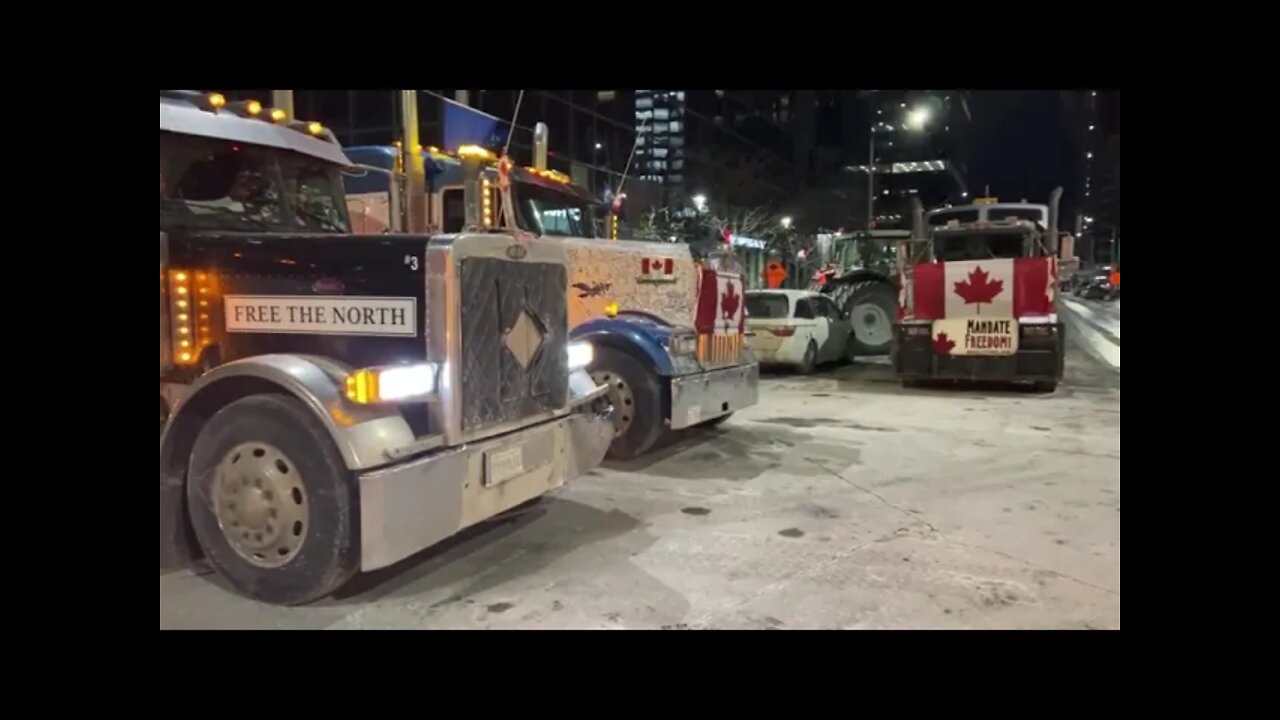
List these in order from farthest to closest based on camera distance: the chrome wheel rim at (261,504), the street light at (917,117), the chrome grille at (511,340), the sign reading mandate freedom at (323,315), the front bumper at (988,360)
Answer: the street light at (917,117)
the front bumper at (988,360)
the chrome grille at (511,340)
the sign reading mandate freedom at (323,315)
the chrome wheel rim at (261,504)

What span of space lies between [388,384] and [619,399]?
3483 millimetres

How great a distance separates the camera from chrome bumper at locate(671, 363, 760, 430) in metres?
7.11

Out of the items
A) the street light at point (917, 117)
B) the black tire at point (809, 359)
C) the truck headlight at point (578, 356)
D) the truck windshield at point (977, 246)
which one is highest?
the street light at point (917, 117)

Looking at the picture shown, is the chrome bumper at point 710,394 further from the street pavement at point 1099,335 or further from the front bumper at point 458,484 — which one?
the street pavement at point 1099,335

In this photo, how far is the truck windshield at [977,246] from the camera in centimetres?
1367

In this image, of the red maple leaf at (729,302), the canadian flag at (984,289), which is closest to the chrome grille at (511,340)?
the red maple leaf at (729,302)

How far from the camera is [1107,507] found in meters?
5.98

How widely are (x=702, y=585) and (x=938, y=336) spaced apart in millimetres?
8820

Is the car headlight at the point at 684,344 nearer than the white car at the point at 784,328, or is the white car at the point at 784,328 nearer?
the car headlight at the point at 684,344

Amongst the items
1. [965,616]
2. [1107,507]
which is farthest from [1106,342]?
[965,616]

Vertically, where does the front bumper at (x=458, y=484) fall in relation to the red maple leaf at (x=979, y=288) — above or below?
below

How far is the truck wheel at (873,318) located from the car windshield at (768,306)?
3351mm

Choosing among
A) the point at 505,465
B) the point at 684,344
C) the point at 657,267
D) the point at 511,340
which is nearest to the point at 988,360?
the point at 657,267

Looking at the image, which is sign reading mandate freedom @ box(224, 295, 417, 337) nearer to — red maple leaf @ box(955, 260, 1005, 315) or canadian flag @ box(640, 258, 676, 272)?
canadian flag @ box(640, 258, 676, 272)
